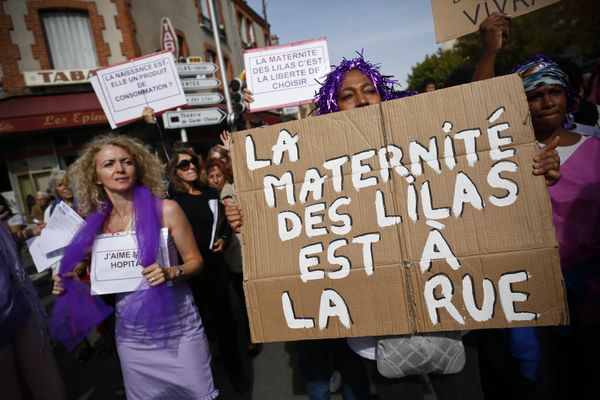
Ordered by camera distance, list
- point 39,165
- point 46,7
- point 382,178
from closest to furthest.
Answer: point 382,178, point 46,7, point 39,165

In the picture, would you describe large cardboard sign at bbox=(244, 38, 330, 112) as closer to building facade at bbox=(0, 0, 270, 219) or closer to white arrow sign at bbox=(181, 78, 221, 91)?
white arrow sign at bbox=(181, 78, 221, 91)

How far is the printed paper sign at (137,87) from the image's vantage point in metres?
3.46

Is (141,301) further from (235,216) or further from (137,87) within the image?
(137,87)

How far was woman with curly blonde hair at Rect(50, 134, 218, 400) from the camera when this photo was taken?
6.20 feet

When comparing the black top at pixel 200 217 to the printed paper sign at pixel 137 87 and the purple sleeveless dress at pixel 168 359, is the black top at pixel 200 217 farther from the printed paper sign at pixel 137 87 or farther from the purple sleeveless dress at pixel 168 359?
the printed paper sign at pixel 137 87

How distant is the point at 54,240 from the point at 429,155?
219cm

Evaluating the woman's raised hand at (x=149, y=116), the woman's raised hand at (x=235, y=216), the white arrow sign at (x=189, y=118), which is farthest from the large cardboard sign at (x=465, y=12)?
the white arrow sign at (x=189, y=118)

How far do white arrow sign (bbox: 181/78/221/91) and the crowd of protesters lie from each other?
3.30 metres

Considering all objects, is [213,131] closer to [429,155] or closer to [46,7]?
[46,7]

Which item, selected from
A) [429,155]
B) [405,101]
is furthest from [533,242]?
[405,101]

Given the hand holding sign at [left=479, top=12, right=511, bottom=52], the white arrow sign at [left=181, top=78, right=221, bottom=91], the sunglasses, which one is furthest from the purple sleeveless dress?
the white arrow sign at [left=181, top=78, right=221, bottom=91]

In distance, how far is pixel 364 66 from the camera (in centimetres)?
184

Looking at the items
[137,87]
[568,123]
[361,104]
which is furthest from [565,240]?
[137,87]

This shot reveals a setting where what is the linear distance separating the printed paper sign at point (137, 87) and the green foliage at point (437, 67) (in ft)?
96.1
